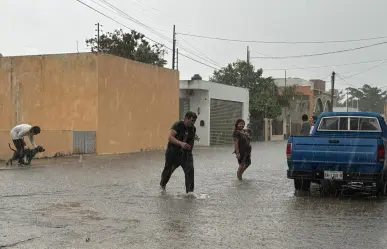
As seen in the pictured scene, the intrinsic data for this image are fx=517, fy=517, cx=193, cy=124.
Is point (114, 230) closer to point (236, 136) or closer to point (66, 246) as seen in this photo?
point (66, 246)

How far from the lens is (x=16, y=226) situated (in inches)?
268

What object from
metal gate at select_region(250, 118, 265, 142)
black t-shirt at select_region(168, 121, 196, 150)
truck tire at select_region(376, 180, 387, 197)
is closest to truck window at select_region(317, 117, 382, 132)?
truck tire at select_region(376, 180, 387, 197)

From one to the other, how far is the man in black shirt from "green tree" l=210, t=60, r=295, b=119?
3750 cm

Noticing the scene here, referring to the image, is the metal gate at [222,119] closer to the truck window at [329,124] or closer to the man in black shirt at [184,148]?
the truck window at [329,124]

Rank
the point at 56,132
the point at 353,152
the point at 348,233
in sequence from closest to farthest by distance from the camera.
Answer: the point at 348,233
the point at 353,152
the point at 56,132

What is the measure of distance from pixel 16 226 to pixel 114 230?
133 cm

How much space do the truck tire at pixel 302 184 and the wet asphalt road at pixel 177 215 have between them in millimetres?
314

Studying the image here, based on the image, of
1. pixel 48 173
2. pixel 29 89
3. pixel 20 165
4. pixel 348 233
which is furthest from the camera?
pixel 29 89

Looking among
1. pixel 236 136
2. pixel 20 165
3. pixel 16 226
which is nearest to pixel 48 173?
pixel 20 165

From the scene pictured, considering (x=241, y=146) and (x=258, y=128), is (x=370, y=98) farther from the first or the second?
(x=241, y=146)

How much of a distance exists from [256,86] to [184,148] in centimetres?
4657

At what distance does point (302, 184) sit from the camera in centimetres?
1081

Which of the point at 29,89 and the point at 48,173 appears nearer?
the point at 48,173

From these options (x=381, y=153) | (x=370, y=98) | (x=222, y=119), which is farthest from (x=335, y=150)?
(x=370, y=98)
